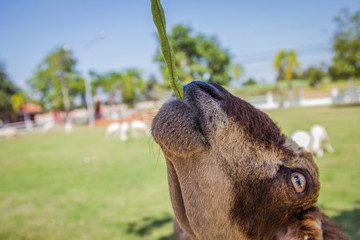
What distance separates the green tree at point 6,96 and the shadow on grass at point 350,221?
206 feet

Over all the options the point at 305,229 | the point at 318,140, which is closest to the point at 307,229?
the point at 305,229

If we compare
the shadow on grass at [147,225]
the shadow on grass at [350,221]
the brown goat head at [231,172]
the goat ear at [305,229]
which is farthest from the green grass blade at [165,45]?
the shadow on grass at [350,221]

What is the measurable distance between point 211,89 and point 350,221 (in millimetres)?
5622

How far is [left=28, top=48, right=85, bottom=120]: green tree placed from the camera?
54531 millimetres

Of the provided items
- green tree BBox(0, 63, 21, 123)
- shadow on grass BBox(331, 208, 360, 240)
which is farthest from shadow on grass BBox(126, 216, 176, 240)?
green tree BBox(0, 63, 21, 123)

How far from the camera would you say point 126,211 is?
6.89m

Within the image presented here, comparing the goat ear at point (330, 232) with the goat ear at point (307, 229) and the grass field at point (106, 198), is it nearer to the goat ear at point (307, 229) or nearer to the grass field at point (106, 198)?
the goat ear at point (307, 229)

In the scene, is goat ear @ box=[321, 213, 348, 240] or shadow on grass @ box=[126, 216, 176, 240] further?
shadow on grass @ box=[126, 216, 176, 240]

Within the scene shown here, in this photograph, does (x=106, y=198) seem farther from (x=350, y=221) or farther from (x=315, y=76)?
(x=315, y=76)

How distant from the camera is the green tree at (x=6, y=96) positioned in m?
55.5

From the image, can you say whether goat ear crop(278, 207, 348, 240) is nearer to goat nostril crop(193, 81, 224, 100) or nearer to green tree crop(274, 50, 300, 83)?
goat nostril crop(193, 81, 224, 100)

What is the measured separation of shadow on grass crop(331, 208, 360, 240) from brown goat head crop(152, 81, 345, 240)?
4337mm

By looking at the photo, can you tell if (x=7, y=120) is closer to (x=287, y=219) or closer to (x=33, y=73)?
(x=33, y=73)

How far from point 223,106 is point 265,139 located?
35 cm
